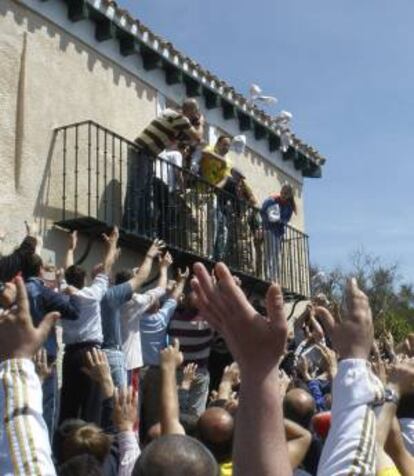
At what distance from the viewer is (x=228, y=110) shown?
1441 centimetres

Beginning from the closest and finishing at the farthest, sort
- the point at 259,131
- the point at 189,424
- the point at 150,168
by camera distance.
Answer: the point at 189,424 → the point at 150,168 → the point at 259,131

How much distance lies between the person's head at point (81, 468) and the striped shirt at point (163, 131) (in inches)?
284

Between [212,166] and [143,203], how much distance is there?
5.26 ft

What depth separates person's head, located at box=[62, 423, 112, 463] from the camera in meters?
3.85

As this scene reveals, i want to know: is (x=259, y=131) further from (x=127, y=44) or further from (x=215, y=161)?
(x=127, y=44)

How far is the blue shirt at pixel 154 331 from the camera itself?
324 inches

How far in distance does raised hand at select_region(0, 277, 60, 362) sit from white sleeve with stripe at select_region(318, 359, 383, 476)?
2.76ft

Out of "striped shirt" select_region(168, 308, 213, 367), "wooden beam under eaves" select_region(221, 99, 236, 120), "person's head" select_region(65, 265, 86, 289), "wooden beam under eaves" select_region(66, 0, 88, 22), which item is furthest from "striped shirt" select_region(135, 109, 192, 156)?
"person's head" select_region(65, 265, 86, 289)

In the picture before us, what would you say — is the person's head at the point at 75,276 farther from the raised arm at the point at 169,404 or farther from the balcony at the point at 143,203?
the raised arm at the point at 169,404

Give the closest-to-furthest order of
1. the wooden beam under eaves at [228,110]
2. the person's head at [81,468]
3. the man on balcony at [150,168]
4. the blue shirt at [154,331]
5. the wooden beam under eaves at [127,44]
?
the person's head at [81,468], the blue shirt at [154,331], the man on balcony at [150,168], the wooden beam under eaves at [127,44], the wooden beam under eaves at [228,110]

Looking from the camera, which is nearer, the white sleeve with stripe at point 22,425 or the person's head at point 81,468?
the white sleeve with stripe at point 22,425

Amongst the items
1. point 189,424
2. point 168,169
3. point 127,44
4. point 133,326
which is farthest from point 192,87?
point 189,424

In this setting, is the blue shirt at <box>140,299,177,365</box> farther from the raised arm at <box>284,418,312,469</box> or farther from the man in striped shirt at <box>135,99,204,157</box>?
the raised arm at <box>284,418,312,469</box>

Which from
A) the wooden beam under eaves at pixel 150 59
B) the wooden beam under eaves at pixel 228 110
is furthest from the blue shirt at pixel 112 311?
the wooden beam under eaves at pixel 228 110
